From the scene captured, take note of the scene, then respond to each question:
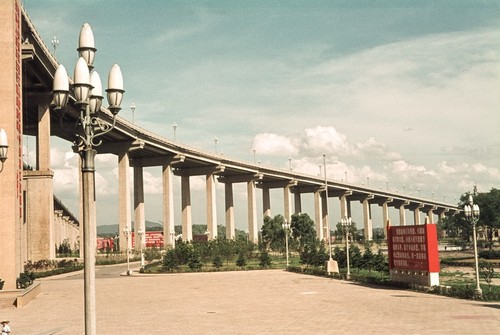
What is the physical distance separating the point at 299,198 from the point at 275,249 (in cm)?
5355

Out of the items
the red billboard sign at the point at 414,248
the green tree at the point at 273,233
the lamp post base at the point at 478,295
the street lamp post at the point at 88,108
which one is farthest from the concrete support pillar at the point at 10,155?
the green tree at the point at 273,233

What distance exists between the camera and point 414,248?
35.3 meters

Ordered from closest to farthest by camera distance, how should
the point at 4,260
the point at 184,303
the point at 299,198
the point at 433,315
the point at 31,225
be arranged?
the point at 433,315
the point at 184,303
the point at 4,260
the point at 31,225
the point at 299,198

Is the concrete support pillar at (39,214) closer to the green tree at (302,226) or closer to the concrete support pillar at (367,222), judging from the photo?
the green tree at (302,226)

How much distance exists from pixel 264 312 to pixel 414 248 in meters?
14.3

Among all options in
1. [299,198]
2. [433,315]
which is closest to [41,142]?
[433,315]

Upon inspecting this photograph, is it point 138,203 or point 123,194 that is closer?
point 123,194

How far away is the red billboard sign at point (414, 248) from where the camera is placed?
33531 millimetres

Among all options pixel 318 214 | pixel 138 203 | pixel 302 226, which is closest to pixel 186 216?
pixel 138 203

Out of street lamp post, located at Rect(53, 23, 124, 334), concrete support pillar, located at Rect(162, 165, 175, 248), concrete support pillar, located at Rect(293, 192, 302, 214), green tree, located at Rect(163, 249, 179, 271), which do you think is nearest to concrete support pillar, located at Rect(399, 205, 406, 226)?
concrete support pillar, located at Rect(293, 192, 302, 214)

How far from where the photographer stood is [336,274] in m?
46.0

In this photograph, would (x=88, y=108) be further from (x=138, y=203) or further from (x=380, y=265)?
(x=138, y=203)

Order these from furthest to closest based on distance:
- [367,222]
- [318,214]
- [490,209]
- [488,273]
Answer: [367,222] → [318,214] → [490,209] → [488,273]

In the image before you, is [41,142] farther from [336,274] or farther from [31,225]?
[336,274]
